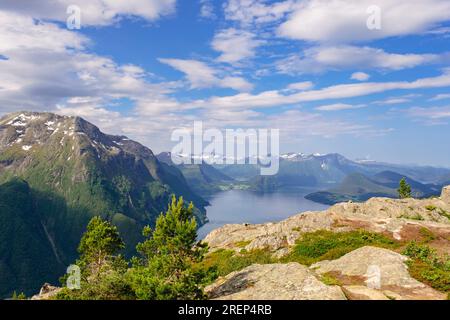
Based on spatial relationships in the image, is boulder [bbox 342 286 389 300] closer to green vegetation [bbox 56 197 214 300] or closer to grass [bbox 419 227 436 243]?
green vegetation [bbox 56 197 214 300]

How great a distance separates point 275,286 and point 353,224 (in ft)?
140

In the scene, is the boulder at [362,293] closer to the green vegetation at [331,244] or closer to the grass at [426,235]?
the green vegetation at [331,244]

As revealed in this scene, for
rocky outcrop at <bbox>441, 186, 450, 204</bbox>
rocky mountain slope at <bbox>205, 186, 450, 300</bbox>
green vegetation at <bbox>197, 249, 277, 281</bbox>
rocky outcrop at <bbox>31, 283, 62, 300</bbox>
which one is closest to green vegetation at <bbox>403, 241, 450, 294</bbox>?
rocky mountain slope at <bbox>205, 186, 450, 300</bbox>

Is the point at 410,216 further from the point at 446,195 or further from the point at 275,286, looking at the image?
the point at 275,286

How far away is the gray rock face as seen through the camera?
2588cm

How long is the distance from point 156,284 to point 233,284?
8.73 m

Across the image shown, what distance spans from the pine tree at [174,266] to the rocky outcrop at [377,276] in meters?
13.1

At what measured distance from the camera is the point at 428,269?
31359 millimetres

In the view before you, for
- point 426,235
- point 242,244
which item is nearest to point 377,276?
point 426,235

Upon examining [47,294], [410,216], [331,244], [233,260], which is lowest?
[47,294]

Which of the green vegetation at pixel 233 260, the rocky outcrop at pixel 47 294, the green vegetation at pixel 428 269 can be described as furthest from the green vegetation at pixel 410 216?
the rocky outcrop at pixel 47 294

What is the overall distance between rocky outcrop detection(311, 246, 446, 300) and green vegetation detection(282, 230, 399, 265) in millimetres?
12333
